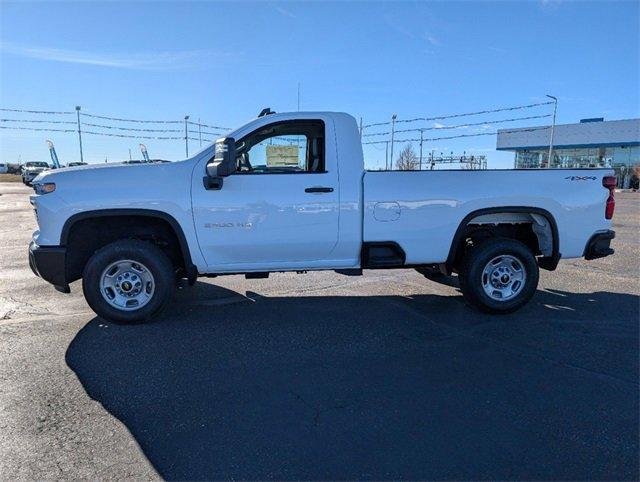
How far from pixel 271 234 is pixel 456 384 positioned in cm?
238

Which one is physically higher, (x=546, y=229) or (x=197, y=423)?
(x=546, y=229)

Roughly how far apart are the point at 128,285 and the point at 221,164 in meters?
1.63

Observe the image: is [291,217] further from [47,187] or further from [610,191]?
[610,191]

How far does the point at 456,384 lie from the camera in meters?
3.72

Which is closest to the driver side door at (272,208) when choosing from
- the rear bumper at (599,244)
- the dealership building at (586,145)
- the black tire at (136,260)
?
the black tire at (136,260)

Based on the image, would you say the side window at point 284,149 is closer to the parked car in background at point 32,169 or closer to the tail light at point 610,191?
the tail light at point 610,191

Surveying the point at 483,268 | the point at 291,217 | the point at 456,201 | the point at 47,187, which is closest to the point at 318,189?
the point at 291,217

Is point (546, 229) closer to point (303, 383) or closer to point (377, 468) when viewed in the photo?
point (303, 383)

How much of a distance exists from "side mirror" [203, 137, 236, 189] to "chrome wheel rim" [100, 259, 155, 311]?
3.72ft

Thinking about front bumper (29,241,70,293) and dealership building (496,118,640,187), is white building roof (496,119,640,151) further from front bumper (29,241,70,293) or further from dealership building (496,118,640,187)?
front bumper (29,241,70,293)

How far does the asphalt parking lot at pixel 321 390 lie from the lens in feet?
9.07

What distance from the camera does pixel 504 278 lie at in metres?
5.54

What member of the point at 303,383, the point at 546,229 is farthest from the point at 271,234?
the point at 546,229

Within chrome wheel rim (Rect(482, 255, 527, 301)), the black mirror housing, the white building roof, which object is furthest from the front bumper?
the white building roof
